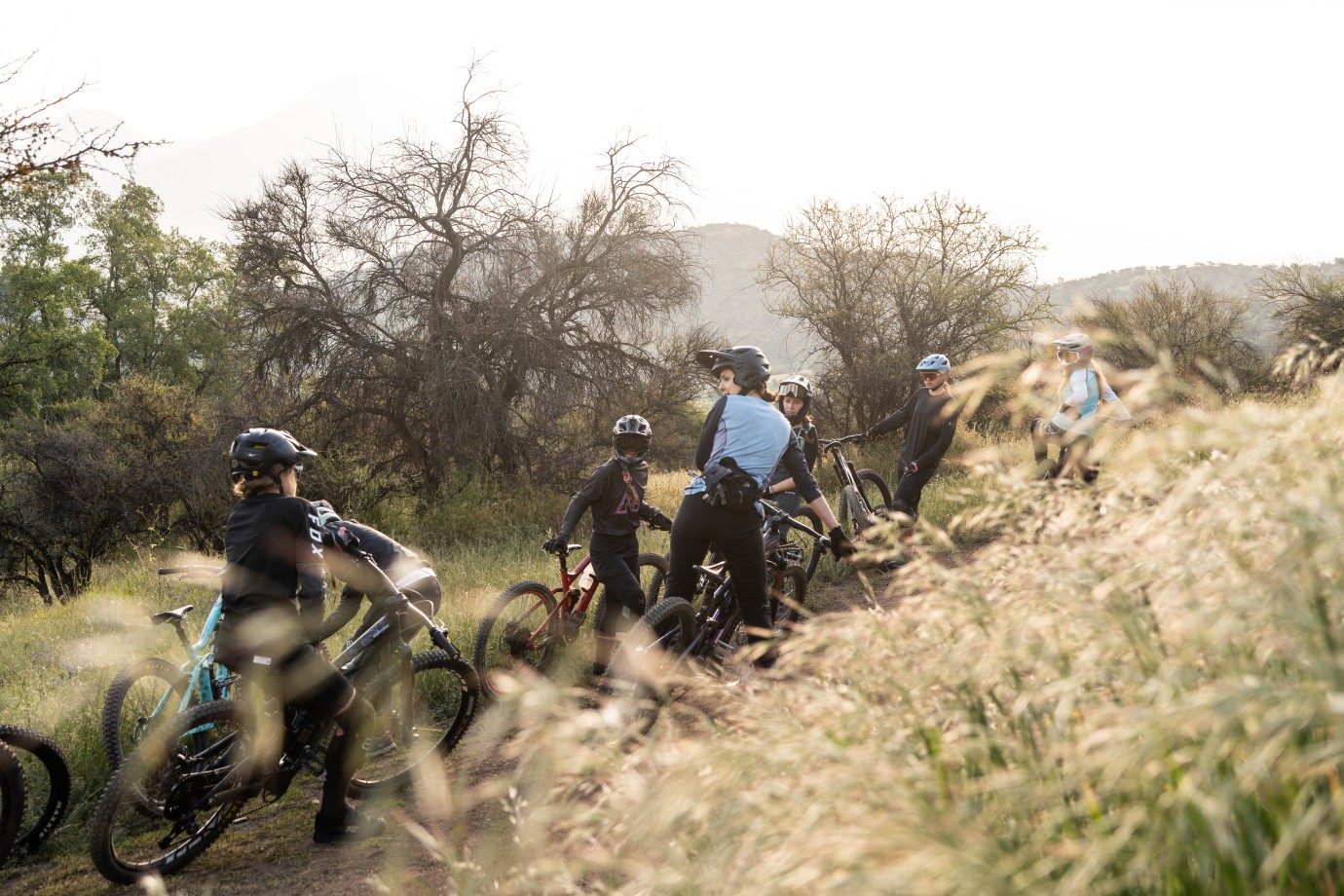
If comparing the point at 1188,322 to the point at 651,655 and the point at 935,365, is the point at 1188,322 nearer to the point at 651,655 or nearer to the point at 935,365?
the point at 935,365

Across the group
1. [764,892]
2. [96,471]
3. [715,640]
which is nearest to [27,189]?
[715,640]

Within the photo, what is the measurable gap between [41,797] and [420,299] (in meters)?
16.7

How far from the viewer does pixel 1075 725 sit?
189cm

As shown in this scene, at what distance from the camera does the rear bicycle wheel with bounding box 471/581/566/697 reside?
265 inches

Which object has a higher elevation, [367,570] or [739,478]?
[739,478]

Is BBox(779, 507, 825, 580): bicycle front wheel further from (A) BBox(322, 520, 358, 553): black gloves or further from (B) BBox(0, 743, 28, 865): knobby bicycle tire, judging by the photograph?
(B) BBox(0, 743, 28, 865): knobby bicycle tire

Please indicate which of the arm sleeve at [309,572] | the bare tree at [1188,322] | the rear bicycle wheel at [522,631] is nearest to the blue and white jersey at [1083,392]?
the rear bicycle wheel at [522,631]

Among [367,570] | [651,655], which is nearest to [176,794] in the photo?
[367,570]

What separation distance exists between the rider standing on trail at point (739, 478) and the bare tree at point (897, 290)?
14921 mm

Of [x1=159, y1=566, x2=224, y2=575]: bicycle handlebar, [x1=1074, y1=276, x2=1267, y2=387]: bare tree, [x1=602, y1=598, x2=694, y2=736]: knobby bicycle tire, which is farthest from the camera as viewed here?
[x1=1074, y1=276, x2=1267, y2=387]: bare tree

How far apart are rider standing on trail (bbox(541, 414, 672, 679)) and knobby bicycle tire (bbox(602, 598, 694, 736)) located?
99cm

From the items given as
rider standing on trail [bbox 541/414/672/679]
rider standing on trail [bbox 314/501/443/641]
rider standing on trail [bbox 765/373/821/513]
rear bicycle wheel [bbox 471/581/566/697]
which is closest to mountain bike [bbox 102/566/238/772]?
rider standing on trail [bbox 314/501/443/641]

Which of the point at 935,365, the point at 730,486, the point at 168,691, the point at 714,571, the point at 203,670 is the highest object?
the point at 935,365

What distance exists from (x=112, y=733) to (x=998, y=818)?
5.36m
